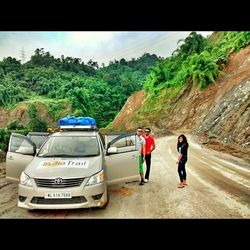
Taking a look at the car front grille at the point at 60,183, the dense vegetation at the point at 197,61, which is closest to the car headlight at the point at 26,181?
the car front grille at the point at 60,183

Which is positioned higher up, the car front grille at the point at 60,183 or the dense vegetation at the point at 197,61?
the dense vegetation at the point at 197,61

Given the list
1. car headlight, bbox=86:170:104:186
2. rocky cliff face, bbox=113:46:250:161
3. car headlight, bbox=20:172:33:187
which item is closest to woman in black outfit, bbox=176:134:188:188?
car headlight, bbox=86:170:104:186

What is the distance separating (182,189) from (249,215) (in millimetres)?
2818

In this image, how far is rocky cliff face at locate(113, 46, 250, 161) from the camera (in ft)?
73.3

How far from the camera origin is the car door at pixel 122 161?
9126 mm

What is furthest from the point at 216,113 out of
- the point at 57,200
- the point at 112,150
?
the point at 57,200

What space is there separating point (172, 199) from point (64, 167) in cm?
290

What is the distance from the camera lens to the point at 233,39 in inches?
1618

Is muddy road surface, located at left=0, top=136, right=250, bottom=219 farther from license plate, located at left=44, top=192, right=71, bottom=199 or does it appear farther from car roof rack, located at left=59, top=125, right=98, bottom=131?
car roof rack, located at left=59, top=125, right=98, bottom=131

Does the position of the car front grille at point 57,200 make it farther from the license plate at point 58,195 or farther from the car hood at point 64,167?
the car hood at point 64,167

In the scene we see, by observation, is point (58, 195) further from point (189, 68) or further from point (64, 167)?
point (189, 68)

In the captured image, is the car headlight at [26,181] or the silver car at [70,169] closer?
the silver car at [70,169]
